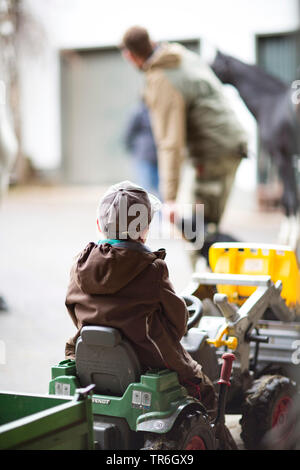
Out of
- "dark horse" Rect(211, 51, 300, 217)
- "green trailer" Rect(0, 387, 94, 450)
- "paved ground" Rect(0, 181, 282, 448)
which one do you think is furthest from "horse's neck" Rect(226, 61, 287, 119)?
"green trailer" Rect(0, 387, 94, 450)

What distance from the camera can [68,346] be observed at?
8.04 feet

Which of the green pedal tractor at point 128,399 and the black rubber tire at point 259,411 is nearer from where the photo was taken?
the green pedal tractor at point 128,399

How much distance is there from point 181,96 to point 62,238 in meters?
3.44

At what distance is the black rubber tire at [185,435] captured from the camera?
221 centimetres

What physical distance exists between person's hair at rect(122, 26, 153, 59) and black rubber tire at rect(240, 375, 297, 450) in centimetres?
219

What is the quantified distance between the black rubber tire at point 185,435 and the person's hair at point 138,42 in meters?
2.48

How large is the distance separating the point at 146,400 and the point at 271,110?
4.35 m

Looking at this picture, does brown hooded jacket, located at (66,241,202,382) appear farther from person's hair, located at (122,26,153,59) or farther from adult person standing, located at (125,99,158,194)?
adult person standing, located at (125,99,158,194)

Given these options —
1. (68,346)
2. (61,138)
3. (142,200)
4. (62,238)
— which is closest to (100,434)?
(68,346)

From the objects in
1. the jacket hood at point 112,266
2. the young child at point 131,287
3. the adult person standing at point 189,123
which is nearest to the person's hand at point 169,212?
the adult person standing at point 189,123

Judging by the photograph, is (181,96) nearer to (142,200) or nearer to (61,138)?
(142,200)

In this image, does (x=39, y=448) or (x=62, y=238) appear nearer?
(x=39, y=448)

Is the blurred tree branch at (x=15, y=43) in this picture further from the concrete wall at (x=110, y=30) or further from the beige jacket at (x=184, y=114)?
the beige jacket at (x=184, y=114)

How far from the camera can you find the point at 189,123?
176 inches
